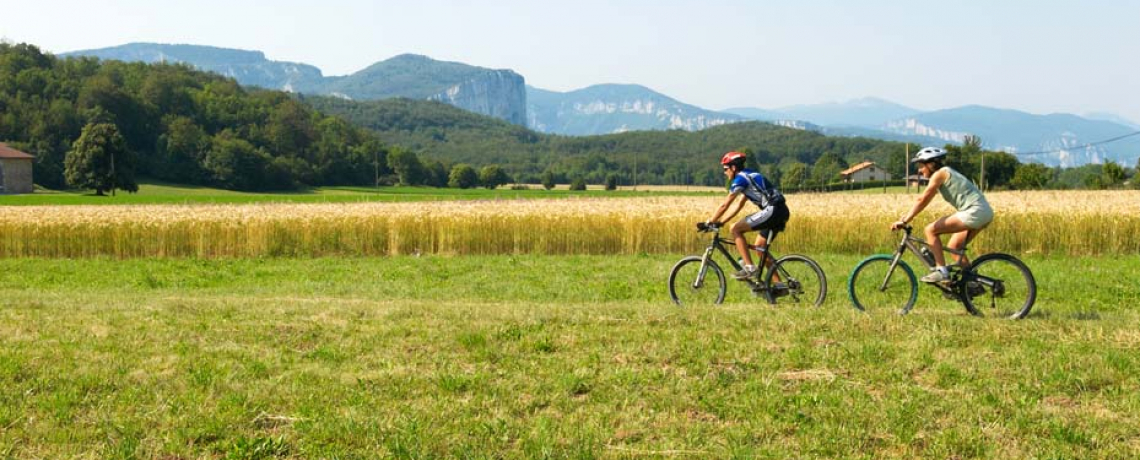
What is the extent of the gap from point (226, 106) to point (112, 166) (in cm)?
4440

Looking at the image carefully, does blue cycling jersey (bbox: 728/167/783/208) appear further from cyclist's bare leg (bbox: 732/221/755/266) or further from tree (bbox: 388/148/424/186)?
tree (bbox: 388/148/424/186)

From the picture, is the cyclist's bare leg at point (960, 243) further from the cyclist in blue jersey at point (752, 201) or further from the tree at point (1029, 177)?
the tree at point (1029, 177)

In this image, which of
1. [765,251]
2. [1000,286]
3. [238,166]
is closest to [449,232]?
[765,251]

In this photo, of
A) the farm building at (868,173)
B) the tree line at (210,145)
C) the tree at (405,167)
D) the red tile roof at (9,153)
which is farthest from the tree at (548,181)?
the red tile roof at (9,153)

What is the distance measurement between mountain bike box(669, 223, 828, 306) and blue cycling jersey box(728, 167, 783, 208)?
49 cm

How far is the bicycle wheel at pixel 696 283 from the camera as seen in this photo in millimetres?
11867

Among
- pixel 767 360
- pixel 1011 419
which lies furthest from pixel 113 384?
pixel 1011 419

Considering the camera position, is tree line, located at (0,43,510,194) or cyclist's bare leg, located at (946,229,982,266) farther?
tree line, located at (0,43,510,194)

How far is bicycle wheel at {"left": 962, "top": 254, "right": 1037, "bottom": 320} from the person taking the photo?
978 cm

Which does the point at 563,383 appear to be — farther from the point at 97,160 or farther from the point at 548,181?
the point at 548,181

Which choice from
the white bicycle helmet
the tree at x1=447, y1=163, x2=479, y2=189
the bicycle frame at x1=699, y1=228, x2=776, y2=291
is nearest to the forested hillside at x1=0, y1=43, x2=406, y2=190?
the tree at x1=447, y1=163, x2=479, y2=189

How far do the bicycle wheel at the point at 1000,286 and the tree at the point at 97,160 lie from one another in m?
91.1

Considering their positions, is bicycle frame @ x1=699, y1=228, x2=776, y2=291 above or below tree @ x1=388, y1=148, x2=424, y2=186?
below

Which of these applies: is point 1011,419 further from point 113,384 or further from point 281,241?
point 281,241
